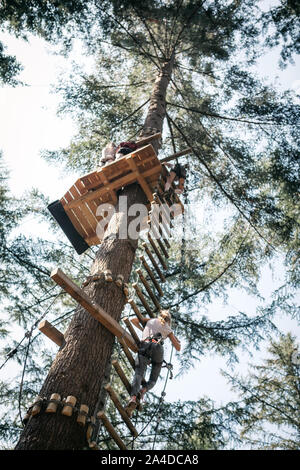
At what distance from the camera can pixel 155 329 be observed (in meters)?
4.30

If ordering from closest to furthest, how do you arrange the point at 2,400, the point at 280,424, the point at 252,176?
the point at 2,400 < the point at 252,176 < the point at 280,424

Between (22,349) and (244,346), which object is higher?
(244,346)

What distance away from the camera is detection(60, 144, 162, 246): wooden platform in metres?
5.10

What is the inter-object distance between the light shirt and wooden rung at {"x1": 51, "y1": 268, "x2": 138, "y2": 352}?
0.77 m

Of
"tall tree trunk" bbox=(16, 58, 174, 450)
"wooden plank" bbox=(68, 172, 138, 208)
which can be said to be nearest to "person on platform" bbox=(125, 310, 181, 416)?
"tall tree trunk" bbox=(16, 58, 174, 450)

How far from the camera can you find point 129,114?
9242 millimetres

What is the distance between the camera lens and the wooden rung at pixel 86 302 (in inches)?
126

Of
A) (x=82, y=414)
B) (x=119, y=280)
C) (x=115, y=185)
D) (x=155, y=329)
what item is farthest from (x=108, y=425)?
(x=115, y=185)

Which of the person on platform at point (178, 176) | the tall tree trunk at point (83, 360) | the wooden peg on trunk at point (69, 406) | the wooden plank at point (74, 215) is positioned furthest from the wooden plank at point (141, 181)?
the wooden peg on trunk at point (69, 406)

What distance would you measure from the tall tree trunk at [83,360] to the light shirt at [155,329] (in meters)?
0.68

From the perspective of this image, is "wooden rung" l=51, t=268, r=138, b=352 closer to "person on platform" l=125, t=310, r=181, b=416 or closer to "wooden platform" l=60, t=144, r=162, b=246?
"person on platform" l=125, t=310, r=181, b=416

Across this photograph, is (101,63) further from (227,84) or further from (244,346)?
(244,346)
